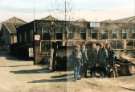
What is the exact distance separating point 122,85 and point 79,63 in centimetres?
275

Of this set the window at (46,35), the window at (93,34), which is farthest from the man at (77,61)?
the window at (93,34)

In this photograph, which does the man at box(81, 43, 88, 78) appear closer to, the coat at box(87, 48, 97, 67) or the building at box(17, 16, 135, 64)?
the coat at box(87, 48, 97, 67)

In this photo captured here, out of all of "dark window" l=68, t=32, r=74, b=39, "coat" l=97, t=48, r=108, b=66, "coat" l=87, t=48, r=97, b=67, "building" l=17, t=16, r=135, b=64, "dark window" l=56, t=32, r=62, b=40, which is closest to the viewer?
"coat" l=97, t=48, r=108, b=66

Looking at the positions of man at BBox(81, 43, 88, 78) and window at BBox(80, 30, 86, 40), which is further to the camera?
window at BBox(80, 30, 86, 40)

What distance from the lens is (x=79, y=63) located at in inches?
766

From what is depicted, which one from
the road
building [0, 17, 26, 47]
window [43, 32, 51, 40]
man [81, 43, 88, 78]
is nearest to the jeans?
the road

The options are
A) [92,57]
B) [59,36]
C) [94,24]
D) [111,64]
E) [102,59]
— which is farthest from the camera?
[94,24]

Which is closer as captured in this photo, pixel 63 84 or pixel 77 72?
pixel 63 84

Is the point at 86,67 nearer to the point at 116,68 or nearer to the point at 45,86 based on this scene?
the point at 116,68

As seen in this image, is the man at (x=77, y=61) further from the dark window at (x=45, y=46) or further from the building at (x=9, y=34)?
the building at (x=9, y=34)

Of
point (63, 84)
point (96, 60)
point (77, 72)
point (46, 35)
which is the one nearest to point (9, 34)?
point (46, 35)

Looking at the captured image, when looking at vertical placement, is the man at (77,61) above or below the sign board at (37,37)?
below

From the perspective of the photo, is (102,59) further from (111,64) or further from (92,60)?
(111,64)

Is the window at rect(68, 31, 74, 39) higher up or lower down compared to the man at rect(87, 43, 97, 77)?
higher up
